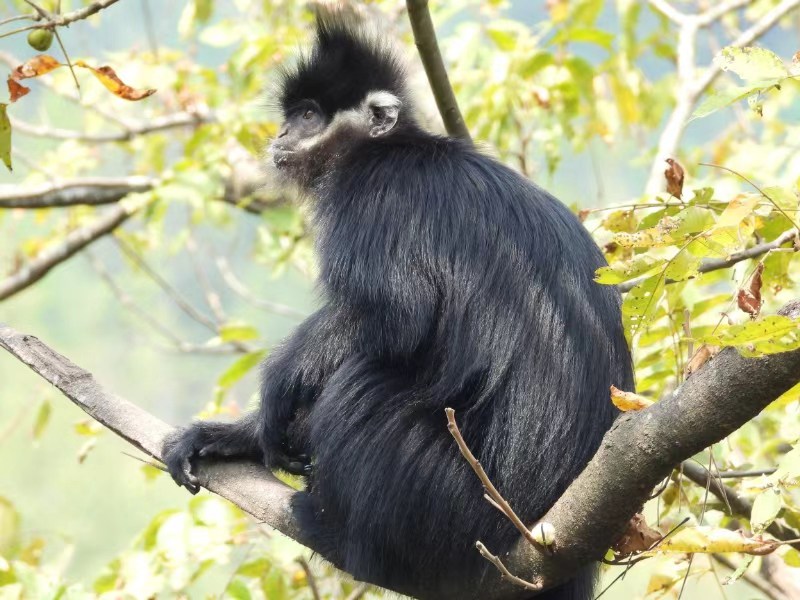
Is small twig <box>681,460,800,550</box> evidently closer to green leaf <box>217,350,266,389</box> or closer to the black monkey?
the black monkey

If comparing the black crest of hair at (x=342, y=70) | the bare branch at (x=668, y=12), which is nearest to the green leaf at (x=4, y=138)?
the black crest of hair at (x=342, y=70)

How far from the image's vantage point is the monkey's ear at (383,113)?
4.24 meters

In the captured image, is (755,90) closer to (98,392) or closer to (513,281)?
(513,281)

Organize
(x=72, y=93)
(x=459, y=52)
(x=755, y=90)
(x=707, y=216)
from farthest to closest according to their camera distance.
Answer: (x=72, y=93), (x=459, y=52), (x=707, y=216), (x=755, y=90)

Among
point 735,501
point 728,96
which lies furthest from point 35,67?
point 735,501

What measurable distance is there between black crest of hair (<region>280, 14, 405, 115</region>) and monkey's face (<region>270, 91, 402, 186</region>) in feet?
0.18

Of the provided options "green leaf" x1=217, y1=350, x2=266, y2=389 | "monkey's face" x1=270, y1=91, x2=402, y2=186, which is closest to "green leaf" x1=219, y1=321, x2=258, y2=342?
"green leaf" x1=217, y1=350, x2=266, y2=389

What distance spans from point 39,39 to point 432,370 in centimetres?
162

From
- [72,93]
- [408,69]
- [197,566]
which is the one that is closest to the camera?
[197,566]

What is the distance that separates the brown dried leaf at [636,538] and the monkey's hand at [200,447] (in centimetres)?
151

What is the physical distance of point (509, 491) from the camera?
10.0 ft

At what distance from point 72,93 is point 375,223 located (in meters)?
4.41

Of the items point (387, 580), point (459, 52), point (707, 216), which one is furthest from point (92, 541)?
point (707, 216)

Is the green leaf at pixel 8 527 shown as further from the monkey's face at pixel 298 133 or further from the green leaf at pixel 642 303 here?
the green leaf at pixel 642 303
